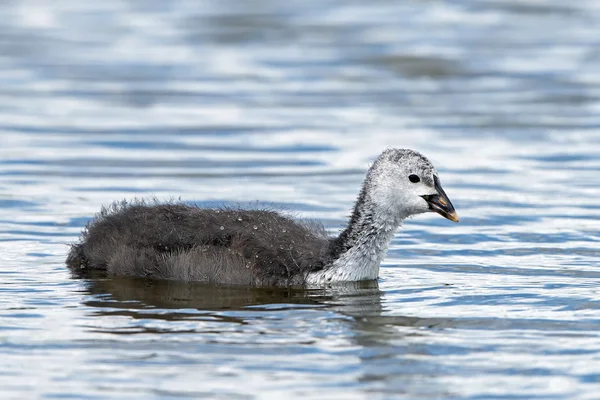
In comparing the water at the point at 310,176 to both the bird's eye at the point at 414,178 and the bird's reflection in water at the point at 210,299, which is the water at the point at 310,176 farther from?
the bird's eye at the point at 414,178

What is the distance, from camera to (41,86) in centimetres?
2455

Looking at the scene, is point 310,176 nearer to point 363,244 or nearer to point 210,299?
point 363,244

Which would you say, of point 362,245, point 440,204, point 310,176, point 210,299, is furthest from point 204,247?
point 310,176

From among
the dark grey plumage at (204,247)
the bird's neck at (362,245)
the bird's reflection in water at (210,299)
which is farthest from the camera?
the bird's neck at (362,245)

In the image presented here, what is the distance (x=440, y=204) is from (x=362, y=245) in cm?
84

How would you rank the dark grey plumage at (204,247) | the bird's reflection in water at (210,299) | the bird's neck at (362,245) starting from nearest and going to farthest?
the bird's reflection in water at (210,299), the dark grey plumage at (204,247), the bird's neck at (362,245)

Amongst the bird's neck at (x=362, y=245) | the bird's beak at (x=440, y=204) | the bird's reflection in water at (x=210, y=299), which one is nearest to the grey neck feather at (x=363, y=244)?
the bird's neck at (x=362, y=245)

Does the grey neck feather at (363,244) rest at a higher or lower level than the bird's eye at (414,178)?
lower

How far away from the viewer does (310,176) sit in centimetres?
1852

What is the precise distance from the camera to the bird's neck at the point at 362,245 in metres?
13.2

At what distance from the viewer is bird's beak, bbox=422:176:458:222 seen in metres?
13.2

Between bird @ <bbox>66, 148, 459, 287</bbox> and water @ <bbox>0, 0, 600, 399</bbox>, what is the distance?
0.23 metres

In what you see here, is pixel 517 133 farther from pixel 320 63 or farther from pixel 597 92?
pixel 320 63

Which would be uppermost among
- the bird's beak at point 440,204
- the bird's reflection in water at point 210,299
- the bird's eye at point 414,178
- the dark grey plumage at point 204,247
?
the bird's eye at point 414,178
